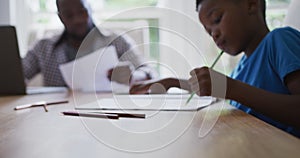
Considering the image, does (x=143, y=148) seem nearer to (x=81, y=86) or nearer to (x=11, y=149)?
(x=11, y=149)

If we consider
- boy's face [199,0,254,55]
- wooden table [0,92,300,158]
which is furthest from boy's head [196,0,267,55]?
wooden table [0,92,300,158]

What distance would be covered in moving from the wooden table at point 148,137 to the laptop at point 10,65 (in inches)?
17.5

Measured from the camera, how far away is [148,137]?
0.53m

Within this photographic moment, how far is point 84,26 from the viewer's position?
1.62m

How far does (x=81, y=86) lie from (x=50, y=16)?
1.17m

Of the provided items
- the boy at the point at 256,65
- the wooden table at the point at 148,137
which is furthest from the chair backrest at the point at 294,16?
the wooden table at the point at 148,137

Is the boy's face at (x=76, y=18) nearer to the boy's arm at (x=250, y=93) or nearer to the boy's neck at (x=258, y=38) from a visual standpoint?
the boy's neck at (x=258, y=38)

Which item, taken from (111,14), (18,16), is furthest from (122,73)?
(18,16)

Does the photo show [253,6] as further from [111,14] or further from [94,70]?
[111,14]

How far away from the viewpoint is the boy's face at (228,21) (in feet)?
3.13

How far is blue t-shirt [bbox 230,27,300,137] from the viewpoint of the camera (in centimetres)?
76

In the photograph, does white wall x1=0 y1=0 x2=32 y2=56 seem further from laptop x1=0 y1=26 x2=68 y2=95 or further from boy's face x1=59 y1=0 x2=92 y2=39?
laptop x1=0 y1=26 x2=68 y2=95

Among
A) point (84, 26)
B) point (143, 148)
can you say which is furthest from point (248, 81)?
point (84, 26)

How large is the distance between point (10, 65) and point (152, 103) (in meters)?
0.56
